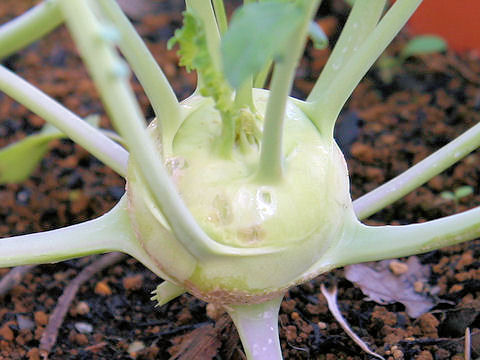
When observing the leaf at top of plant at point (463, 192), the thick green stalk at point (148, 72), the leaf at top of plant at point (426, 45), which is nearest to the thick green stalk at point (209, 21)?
the thick green stalk at point (148, 72)

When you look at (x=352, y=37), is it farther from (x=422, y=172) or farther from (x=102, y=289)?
(x=102, y=289)

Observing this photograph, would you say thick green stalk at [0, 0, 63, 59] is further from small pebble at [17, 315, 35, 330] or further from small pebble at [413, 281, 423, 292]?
small pebble at [413, 281, 423, 292]

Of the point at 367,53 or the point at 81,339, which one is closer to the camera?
the point at 367,53

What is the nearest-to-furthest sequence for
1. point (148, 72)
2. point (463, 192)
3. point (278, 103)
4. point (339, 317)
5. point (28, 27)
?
point (278, 103) → point (148, 72) → point (28, 27) → point (339, 317) → point (463, 192)

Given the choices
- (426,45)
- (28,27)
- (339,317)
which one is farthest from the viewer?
(426,45)

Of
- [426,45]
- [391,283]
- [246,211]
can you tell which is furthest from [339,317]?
[426,45]

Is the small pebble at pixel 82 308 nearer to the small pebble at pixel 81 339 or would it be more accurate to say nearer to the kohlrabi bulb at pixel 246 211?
the small pebble at pixel 81 339
